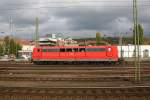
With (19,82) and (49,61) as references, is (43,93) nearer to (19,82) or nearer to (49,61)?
(19,82)

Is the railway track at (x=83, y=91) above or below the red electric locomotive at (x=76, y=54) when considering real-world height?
below

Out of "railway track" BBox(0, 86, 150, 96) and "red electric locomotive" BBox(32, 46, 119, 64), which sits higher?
"red electric locomotive" BBox(32, 46, 119, 64)

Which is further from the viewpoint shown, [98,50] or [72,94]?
[98,50]

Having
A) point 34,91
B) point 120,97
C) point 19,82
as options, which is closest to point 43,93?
point 34,91

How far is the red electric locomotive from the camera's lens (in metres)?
47.6

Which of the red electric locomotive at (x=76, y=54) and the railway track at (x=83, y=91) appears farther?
the red electric locomotive at (x=76, y=54)

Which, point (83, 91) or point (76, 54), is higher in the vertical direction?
point (76, 54)

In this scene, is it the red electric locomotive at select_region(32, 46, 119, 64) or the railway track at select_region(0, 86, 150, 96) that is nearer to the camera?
the railway track at select_region(0, 86, 150, 96)

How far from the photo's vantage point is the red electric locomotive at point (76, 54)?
47594 millimetres

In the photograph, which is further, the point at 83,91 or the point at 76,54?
the point at 76,54

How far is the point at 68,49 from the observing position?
49.5 m

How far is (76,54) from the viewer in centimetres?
4856

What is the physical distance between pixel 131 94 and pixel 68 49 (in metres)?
34.6

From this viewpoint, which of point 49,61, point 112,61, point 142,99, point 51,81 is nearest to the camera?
point 142,99
